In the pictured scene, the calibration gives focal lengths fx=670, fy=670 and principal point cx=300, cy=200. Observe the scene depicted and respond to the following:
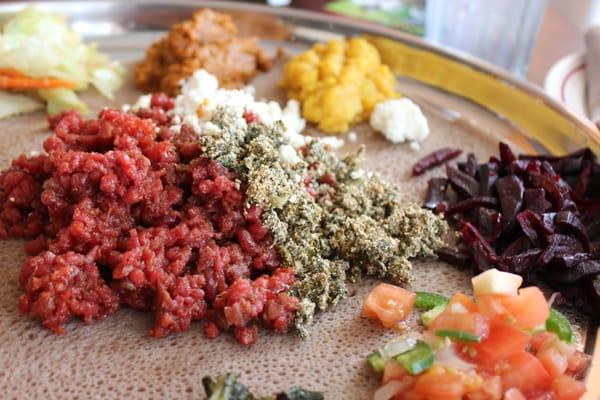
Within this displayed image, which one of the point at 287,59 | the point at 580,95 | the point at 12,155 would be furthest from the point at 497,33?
the point at 12,155

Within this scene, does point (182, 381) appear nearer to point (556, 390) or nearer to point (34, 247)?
point (34, 247)

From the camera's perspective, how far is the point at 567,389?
2217 millimetres

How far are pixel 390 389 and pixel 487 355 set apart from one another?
34 centimetres

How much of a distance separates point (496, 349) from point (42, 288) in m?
1.63

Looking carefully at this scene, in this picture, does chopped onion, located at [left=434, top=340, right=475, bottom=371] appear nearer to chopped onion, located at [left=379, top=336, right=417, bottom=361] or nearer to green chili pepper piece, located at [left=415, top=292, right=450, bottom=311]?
chopped onion, located at [left=379, top=336, right=417, bottom=361]

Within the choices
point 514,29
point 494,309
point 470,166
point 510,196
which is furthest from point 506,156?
point 514,29

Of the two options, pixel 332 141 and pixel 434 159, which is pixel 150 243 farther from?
pixel 434 159

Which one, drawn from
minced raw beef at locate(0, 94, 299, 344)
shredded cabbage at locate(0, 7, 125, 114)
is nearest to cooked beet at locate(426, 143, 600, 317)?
minced raw beef at locate(0, 94, 299, 344)

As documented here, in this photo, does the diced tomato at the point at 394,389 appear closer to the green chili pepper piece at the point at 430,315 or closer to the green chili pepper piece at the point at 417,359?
the green chili pepper piece at the point at 417,359

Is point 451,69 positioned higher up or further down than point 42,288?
higher up

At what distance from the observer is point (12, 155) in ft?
11.3

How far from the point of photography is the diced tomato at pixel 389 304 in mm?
2566

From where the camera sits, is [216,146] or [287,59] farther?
[287,59]

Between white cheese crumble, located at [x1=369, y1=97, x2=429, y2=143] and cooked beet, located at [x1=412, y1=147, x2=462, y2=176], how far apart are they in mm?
160
